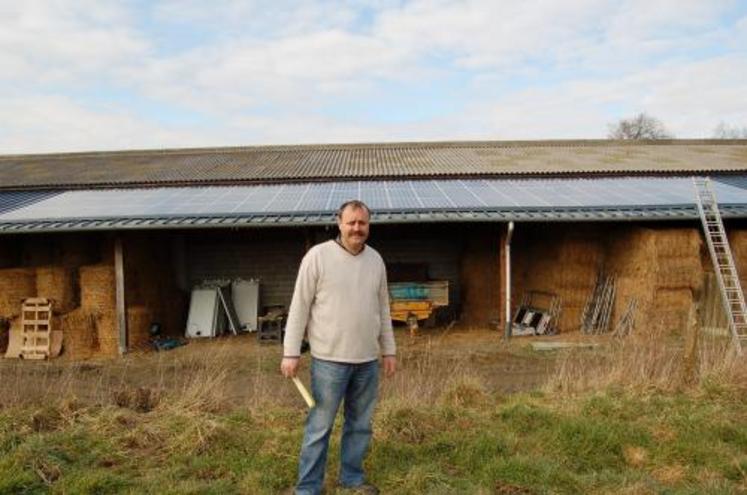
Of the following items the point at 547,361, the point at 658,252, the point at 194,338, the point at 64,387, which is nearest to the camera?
the point at 64,387

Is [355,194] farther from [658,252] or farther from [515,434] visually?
[515,434]

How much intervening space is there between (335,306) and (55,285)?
376 inches

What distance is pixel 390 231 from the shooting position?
1575cm

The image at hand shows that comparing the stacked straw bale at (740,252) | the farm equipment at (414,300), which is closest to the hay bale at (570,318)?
the farm equipment at (414,300)

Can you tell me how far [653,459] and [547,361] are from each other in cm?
506

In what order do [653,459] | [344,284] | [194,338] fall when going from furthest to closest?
[194,338] → [653,459] → [344,284]

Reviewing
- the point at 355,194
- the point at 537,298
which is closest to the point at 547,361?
the point at 537,298

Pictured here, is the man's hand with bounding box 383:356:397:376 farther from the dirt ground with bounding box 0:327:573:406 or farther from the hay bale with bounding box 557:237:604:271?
the hay bale with bounding box 557:237:604:271

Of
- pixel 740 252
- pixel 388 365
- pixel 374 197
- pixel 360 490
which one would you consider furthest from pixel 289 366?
pixel 740 252

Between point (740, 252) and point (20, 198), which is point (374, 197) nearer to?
point (740, 252)

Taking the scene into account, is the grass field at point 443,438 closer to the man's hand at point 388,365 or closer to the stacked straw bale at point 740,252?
the man's hand at point 388,365

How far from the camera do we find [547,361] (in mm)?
9797

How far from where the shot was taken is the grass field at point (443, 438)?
14.3ft

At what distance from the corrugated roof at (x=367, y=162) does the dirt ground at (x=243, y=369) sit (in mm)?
6144
